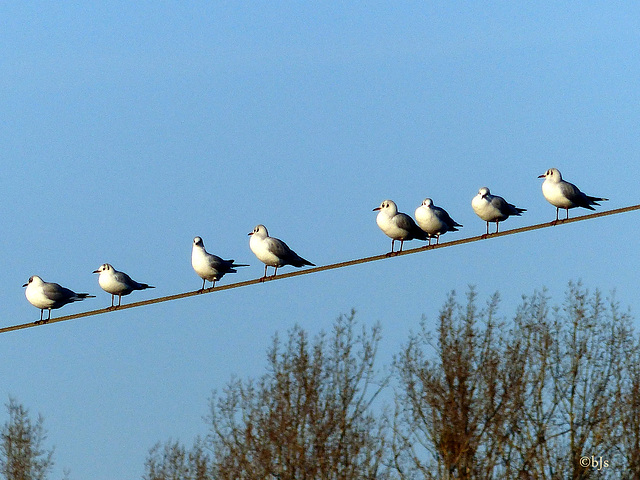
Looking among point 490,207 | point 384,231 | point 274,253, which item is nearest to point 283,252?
point 274,253

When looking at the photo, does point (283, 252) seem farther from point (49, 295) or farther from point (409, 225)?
point (49, 295)

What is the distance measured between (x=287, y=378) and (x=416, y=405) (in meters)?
3.15

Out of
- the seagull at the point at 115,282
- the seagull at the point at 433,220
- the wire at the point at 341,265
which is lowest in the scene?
the wire at the point at 341,265

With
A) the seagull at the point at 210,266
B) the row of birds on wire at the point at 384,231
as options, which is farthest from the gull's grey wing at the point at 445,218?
the seagull at the point at 210,266

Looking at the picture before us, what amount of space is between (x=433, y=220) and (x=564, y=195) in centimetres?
191

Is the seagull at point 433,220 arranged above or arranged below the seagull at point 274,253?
above

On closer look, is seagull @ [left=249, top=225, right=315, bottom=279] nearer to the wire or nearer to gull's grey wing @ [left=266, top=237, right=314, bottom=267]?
gull's grey wing @ [left=266, top=237, right=314, bottom=267]

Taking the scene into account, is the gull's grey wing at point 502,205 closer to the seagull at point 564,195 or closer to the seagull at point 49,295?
the seagull at point 564,195

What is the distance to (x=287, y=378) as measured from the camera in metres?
30.8

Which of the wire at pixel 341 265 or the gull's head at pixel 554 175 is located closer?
the wire at pixel 341 265

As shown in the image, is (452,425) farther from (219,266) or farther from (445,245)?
(445,245)

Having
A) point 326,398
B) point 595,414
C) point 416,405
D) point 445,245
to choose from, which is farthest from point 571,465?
point 445,245

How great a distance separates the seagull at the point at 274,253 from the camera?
59.6ft

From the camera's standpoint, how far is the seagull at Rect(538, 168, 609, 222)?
18.1 meters
